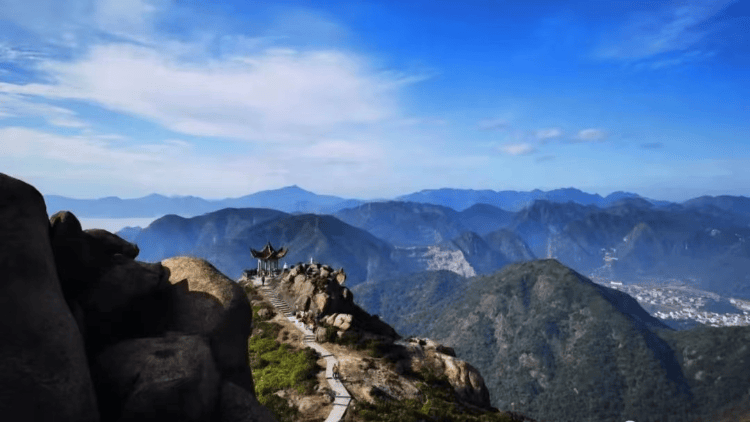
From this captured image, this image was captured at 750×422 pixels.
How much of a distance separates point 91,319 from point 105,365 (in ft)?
6.91

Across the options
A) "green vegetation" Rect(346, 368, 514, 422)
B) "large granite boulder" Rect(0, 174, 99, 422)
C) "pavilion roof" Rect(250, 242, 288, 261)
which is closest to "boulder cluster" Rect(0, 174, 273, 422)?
"large granite boulder" Rect(0, 174, 99, 422)

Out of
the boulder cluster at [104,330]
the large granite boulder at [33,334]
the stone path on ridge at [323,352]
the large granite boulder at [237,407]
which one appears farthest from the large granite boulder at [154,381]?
the stone path on ridge at [323,352]

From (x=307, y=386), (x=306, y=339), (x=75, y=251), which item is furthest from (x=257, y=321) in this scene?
(x=75, y=251)

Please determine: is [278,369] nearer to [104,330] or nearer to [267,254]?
[104,330]

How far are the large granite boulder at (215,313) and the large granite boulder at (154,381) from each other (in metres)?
2.24

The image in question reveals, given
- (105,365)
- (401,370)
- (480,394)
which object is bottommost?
(480,394)

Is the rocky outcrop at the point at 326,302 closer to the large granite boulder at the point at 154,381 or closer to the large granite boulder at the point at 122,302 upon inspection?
the large granite boulder at the point at 122,302

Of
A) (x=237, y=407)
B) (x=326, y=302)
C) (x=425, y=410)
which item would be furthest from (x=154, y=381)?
(x=326, y=302)

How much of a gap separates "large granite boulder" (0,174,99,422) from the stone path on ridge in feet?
66.0

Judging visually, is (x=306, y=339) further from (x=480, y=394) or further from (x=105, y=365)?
(x=105, y=365)

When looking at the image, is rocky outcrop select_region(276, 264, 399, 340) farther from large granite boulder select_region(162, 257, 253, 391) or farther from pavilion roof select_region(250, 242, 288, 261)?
large granite boulder select_region(162, 257, 253, 391)

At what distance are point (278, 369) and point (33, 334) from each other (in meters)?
29.3

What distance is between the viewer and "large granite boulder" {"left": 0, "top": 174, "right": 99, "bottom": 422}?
11.5 meters

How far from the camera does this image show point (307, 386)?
34469 millimetres
